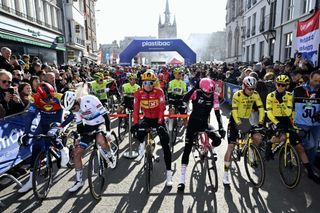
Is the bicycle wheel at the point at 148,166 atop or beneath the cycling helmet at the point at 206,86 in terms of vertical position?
beneath

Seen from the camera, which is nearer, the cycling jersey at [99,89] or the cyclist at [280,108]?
the cyclist at [280,108]

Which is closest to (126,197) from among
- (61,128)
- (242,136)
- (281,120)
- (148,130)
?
(148,130)

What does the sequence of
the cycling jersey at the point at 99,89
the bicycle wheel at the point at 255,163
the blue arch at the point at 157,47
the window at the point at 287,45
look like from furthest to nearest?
the blue arch at the point at 157,47 < the window at the point at 287,45 < the cycling jersey at the point at 99,89 < the bicycle wheel at the point at 255,163

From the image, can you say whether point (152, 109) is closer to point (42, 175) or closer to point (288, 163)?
point (42, 175)

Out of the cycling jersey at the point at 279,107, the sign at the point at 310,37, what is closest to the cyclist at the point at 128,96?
the cycling jersey at the point at 279,107

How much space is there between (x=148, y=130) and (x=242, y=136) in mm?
2113

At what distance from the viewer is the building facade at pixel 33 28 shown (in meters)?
18.3

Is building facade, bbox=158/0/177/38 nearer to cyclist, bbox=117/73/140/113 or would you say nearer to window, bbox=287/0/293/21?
window, bbox=287/0/293/21

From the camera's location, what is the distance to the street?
4.17 m

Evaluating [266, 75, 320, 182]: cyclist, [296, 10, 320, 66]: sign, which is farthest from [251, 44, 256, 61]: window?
[266, 75, 320, 182]: cyclist

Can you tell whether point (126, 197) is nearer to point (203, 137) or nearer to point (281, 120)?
point (203, 137)

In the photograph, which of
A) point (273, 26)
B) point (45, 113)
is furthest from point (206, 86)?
point (273, 26)

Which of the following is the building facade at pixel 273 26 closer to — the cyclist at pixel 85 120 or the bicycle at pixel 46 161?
the cyclist at pixel 85 120

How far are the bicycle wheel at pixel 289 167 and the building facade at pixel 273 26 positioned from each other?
1264 cm
